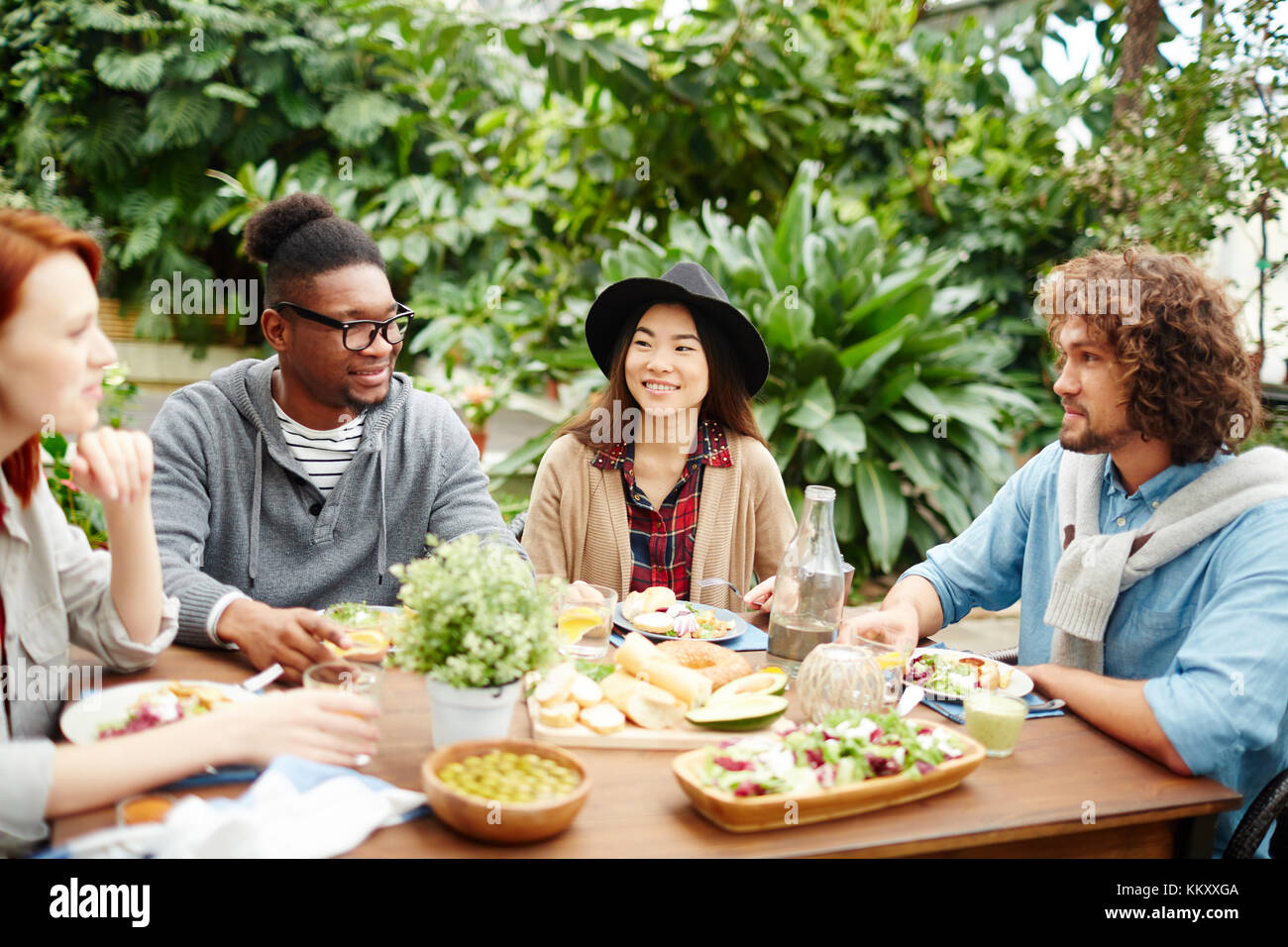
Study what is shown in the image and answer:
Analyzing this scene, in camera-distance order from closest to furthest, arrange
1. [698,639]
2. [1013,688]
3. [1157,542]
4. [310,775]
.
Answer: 1. [310,775]
2. [1013,688]
3. [1157,542]
4. [698,639]

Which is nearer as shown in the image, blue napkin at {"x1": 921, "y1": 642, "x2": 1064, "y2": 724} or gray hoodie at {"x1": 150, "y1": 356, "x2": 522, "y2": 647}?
blue napkin at {"x1": 921, "y1": 642, "x2": 1064, "y2": 724}

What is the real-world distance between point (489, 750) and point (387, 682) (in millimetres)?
478

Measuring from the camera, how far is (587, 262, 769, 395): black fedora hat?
2.59 metres

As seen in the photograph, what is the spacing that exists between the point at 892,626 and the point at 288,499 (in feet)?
4.66

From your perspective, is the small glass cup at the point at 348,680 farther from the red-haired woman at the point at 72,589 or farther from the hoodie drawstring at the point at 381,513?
the hoodie drawstring at the point at 381,513

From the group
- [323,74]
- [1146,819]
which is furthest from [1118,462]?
[323,74]

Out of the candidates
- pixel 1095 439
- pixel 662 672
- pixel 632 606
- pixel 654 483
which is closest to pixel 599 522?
pixel 654 483

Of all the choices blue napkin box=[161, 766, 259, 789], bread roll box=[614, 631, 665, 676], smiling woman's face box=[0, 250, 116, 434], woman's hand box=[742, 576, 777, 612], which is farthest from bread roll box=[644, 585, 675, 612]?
smiling woman's face box=[0, 250, 116, 434]

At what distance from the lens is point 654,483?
2.74 meters

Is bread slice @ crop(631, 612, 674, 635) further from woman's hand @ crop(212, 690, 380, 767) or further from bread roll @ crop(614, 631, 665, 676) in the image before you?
woman's hand @ crop(212, 690, 380, 767)

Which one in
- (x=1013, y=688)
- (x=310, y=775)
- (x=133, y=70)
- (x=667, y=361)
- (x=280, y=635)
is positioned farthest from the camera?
(x=133, y=70)

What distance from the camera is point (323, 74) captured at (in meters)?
7.85

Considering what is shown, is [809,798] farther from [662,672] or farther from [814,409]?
[814,409]
